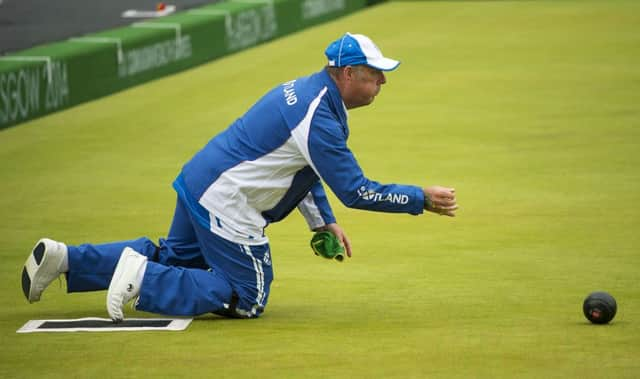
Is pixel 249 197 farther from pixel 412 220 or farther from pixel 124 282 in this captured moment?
pixel 412 220

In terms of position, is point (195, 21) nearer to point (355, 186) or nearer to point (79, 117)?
point (79, 117)

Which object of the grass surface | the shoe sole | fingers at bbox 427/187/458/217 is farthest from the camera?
the shoe sole

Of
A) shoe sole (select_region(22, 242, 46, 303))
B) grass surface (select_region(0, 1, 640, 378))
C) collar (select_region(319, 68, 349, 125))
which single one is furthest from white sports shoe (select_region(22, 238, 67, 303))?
collar (select_region(319, 68, 349, 125))

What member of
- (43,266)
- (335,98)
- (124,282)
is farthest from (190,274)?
(335,98)

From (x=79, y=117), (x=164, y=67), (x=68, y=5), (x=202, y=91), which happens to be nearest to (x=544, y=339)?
(x=79, y=117)

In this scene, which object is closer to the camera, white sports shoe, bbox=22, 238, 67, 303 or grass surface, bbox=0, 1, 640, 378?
grass surface, bbox=0, 1, 640, 378

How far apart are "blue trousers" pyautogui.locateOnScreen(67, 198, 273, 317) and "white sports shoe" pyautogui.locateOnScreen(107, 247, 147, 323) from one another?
0.04 meters

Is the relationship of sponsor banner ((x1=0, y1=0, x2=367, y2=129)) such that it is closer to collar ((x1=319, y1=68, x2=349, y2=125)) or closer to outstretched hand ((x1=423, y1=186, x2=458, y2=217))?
collar ((x1=319, y1=68, x2=349, y2=125))

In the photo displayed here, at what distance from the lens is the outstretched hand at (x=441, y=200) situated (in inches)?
247

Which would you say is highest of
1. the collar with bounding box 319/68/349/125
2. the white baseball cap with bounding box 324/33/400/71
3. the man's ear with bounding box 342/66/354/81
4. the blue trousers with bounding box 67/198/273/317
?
the white baseball cap with bounding box 324/33/400/71

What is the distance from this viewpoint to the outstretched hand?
6281mm

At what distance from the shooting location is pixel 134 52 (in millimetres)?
15805

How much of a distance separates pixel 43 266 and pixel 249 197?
1.06 meters

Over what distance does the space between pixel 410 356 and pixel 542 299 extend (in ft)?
4.30
